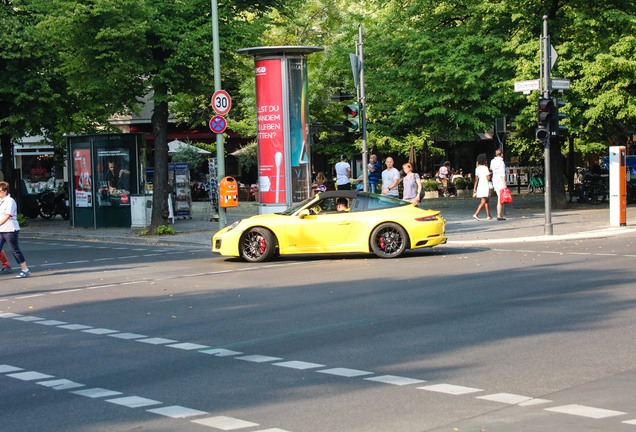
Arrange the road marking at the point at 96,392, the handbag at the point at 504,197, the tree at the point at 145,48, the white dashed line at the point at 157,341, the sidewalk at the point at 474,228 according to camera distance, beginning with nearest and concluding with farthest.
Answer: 1. the road marking at the point at 96,392
2. the white dashed line at the point at 157,341
3. the sidewalk at the point at 474,228
4. the tree at the point at 145,48
5. the handbag at the point at 504,197

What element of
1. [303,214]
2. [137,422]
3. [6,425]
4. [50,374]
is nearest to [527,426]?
[137,422]

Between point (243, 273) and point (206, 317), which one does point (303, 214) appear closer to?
→ point (243, 273)

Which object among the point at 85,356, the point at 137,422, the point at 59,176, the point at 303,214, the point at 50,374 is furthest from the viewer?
the point at 59,176

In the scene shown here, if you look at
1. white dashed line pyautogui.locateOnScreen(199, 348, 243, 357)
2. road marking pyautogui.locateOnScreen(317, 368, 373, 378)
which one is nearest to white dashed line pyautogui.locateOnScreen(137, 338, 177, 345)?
white dashed line pyautogui.locateOnScreen(199, 348, 243, 357)

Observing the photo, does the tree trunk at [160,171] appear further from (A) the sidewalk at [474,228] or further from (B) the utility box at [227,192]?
(B) the utility box at [227,192]

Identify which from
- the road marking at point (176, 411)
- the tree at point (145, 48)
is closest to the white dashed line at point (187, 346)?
the road marking at point (176, 411)

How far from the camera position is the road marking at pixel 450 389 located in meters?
7.74

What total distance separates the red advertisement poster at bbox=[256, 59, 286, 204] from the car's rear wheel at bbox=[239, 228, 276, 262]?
237 inches

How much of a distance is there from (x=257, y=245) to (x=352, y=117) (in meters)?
6.09

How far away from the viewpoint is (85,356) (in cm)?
999

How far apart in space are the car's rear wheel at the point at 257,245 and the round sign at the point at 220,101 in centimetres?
628

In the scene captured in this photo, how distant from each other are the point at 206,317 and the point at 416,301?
8.91 ft

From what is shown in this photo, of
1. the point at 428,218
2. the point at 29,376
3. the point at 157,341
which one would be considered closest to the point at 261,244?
the point at 428,218

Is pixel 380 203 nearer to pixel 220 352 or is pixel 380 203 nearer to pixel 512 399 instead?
pixel 220 352
